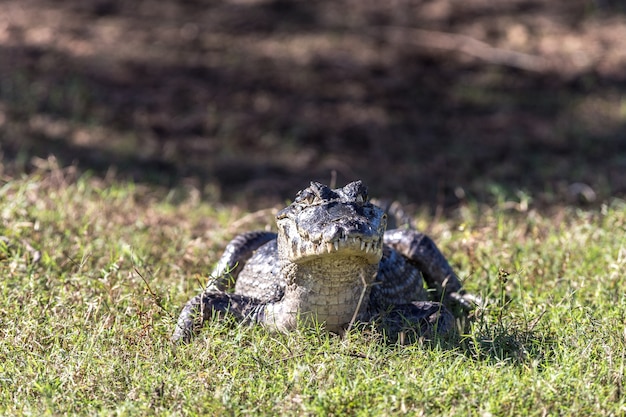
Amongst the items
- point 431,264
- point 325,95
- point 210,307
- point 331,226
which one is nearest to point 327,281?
point 331,226

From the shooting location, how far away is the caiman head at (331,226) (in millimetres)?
4223

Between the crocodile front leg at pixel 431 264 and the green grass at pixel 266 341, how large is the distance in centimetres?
15

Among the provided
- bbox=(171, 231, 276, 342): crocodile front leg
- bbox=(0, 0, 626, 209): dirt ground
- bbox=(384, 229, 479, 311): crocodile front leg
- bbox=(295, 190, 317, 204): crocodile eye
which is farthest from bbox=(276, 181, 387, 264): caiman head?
bbox=(0, 0, 626, 209): dirt ground

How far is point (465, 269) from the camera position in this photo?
20.1 ft

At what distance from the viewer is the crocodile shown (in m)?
4.34

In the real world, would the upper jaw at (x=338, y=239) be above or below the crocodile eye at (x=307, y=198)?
below

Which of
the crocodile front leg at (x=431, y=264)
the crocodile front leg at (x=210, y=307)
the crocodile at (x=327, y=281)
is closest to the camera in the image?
the crocodile at (x=327, y=281)

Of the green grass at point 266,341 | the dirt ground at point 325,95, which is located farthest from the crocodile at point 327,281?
the dirt ground at point 325,95

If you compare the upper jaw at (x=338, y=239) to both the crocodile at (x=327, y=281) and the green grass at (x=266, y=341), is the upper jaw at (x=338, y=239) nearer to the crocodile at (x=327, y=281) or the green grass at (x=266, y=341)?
the crocodile at (x=327, y=281)

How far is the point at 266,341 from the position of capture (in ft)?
15.3

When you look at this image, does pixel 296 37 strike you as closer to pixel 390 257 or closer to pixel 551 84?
pixel 551 84

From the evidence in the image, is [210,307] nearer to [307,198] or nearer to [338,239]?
[307,198]

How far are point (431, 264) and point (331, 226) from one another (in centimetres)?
167

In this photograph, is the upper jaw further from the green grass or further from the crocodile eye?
the green grass
